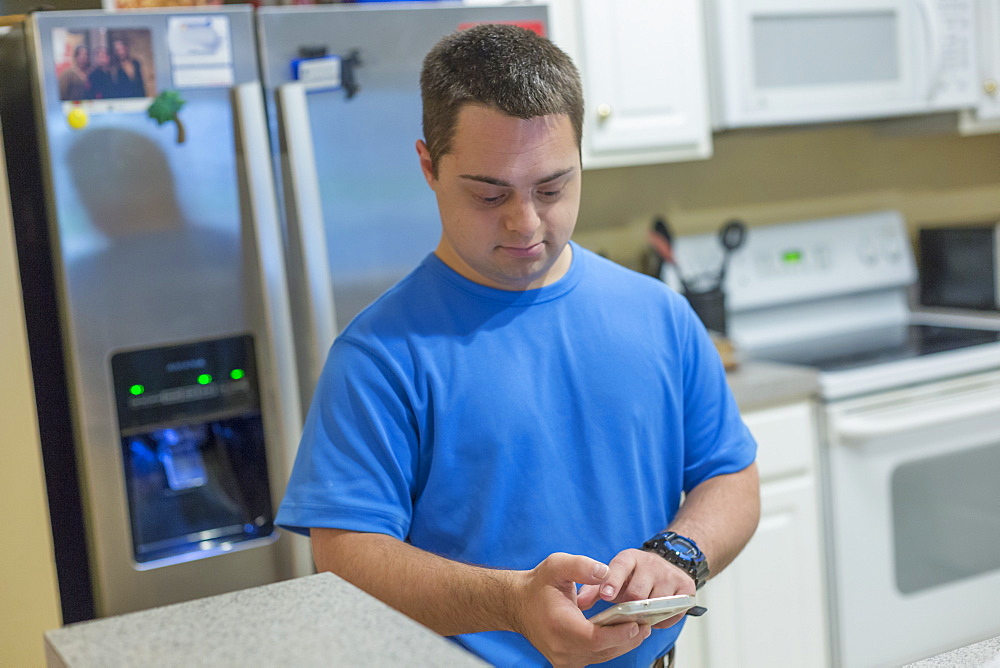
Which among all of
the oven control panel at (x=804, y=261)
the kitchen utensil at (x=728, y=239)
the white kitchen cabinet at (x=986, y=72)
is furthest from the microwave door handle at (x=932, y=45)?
the kitchen utensil at (x=728, y=239)

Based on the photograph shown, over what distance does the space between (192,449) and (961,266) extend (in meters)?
2.28

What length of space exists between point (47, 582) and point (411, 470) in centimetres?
83

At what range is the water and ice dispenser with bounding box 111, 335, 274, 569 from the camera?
5.35 feet

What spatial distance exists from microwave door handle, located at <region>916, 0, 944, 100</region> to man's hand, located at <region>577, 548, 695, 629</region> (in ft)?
6.36

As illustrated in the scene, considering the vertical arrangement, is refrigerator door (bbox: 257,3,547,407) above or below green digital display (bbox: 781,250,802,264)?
above

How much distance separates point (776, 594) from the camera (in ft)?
6.95

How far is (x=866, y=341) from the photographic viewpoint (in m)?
2.61

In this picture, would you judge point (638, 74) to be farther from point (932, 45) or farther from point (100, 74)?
point (100, 74)

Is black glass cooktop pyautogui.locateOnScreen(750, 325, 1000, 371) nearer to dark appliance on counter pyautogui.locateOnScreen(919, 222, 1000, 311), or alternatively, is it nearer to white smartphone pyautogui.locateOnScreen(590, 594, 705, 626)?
dark appliance on counter pyautogui.locateOnScreen(919, 222, 1000, 311)

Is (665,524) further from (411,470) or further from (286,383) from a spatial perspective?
(286,383)

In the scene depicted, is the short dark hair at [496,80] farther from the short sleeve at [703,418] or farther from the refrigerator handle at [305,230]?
the refrigerator handle at [305,230]

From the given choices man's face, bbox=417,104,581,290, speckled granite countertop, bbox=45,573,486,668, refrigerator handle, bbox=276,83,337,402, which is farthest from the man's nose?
refrigerator handle, bbox=276,83,337,402

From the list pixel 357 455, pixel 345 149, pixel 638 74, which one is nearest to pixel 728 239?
pixel 638 74

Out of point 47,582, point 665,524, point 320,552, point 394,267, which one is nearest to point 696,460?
point 665,524
